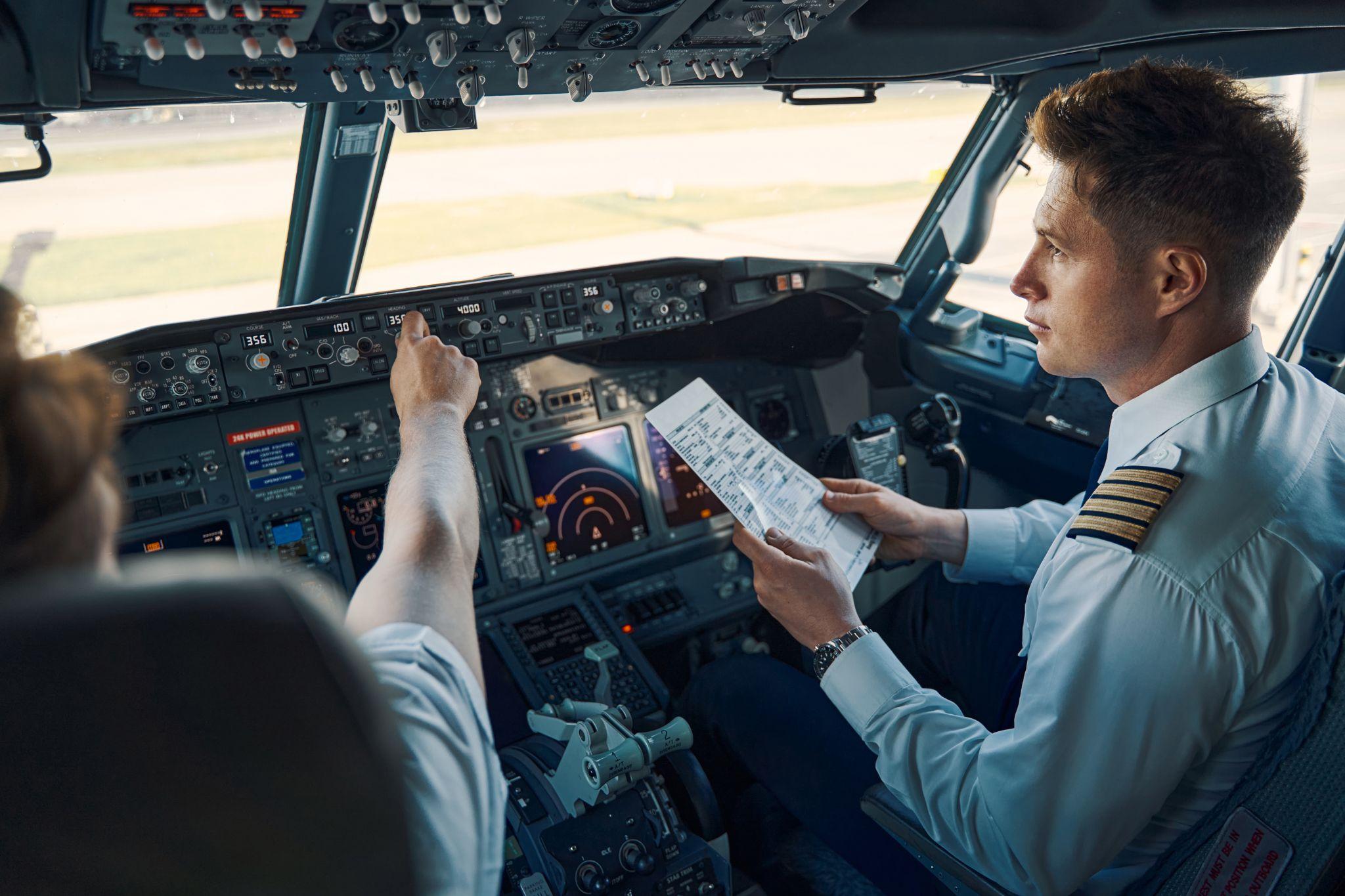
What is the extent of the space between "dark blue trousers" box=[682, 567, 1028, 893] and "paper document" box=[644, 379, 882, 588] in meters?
0.32

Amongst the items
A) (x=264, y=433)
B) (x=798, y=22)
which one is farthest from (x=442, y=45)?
(x=264, y=433)

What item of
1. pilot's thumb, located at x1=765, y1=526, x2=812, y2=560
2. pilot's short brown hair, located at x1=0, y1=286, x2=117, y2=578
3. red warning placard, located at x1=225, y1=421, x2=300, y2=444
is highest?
pilot's short brown hair, located at x1=0, y1=286, x2=117, y2=578

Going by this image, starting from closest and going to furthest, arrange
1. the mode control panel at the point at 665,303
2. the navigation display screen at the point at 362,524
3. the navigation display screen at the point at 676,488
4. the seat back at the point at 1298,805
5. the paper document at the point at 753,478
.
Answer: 1. the seat back at the point at 1298,805
2. the paper document at the point at 753,478
3. the navigation display screen at the point at 362,524
4. the mode control panel at the point at 665,303
5. the navigation display screen at the point at 676,488

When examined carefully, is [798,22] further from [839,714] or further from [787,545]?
[839,714]

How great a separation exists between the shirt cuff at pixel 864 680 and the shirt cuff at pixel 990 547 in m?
0.56

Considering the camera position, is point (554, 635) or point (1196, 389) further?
point (554, 635)

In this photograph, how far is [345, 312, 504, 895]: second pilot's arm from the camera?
2.36 ft

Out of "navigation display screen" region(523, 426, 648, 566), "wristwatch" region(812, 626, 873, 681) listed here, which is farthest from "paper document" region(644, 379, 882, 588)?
"navigation display screen" region(523, 426, 648, 566)

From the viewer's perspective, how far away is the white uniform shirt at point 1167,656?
115 centimetres

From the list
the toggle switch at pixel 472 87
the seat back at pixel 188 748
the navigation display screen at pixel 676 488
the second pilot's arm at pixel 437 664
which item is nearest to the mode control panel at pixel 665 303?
the navigation display screen at pixel 676 488

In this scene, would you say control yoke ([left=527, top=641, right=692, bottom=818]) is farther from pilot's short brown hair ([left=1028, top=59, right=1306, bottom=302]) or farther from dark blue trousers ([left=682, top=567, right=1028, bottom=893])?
pilot's short brown hair ([left=1028, top=59, right=1306, bottom=302])

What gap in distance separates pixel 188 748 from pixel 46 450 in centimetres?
19

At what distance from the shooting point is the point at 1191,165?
130 cm

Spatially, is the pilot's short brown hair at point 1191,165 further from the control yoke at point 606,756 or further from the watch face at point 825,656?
the control yoke at point 606,756
